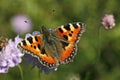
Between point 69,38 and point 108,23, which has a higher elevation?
point 108,23

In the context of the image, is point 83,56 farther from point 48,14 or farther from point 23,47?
point 23,47

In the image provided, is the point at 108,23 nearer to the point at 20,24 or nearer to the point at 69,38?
the point at 69,38

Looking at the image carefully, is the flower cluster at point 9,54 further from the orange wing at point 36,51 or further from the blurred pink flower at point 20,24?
the blurred pink flower at point 20,24

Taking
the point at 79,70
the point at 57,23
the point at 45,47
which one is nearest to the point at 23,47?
the point at 45,47

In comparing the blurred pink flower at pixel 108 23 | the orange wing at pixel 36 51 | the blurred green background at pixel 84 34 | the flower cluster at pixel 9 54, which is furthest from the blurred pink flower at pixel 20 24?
the orange wing at pixel 36 51

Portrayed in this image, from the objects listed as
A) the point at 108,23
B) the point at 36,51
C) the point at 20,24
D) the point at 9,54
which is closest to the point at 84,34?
the point at 108,23

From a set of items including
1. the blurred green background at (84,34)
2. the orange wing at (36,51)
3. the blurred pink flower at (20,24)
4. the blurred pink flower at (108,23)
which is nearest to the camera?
the orange wing at (36,51)
